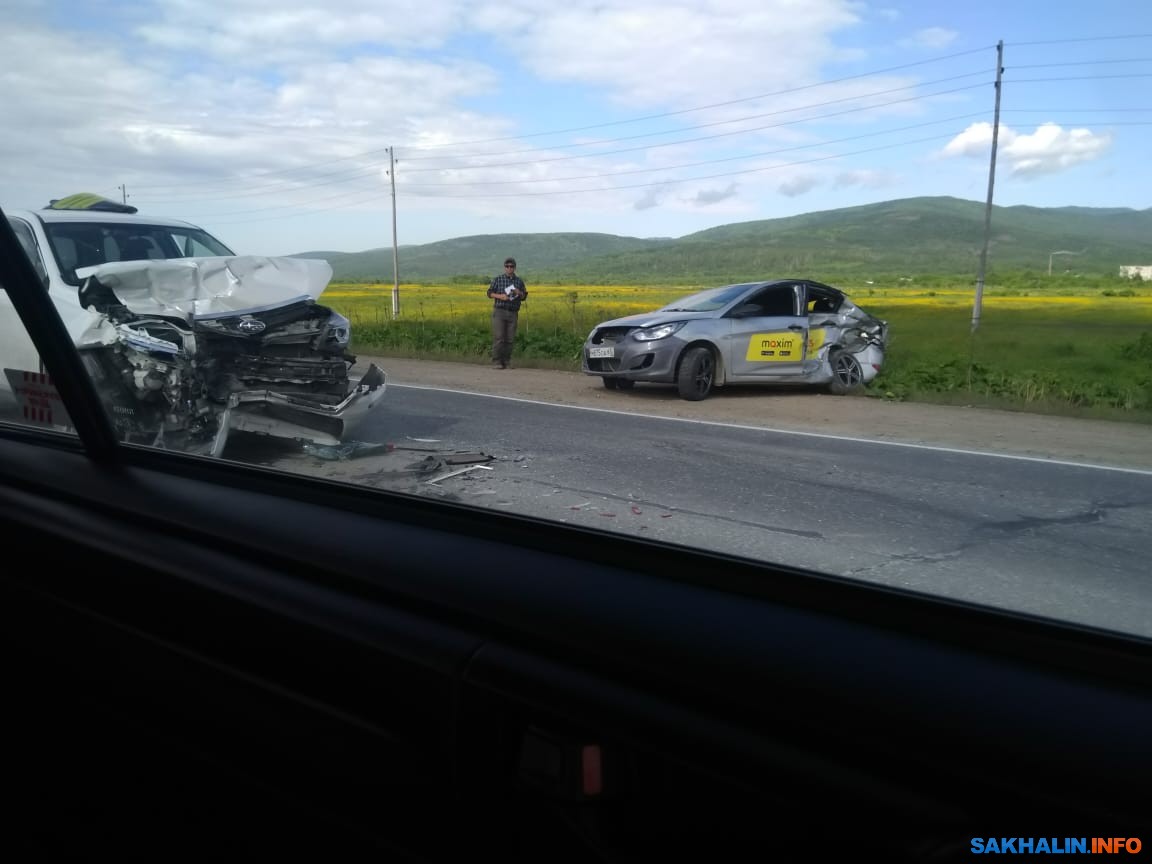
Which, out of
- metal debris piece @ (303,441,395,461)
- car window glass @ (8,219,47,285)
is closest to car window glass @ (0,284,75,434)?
car window glass @ (8,219,47,285)

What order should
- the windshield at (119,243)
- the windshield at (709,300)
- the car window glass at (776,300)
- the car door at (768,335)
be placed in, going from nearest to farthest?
1. the windshield at (119,243)
2. the windshield at (709,300)
3. the car window glass at (776,300)
4. the car door at (768,335)

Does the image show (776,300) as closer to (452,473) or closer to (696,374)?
(696,374)

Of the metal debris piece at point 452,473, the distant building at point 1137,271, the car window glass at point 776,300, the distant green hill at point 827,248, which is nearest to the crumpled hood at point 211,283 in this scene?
the distant green hill at point 827,248

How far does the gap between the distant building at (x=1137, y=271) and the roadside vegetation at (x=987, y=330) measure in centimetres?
5

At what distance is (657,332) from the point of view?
6641 mm

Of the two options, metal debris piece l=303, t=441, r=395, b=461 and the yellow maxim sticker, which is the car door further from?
metal debris piece l=303, t=441, r=395, b=461

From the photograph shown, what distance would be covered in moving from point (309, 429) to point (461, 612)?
1.62 metres

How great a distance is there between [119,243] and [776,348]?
3.57m

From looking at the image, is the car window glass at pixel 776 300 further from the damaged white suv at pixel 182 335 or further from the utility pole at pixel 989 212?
the damaged white suv at pixel 182 335

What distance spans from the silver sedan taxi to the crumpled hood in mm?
1780

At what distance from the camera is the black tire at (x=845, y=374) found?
481 cm

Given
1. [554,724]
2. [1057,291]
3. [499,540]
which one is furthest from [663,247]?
[554,724]

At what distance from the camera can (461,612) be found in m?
1.92

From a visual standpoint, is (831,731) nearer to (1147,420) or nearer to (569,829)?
(569,829)
